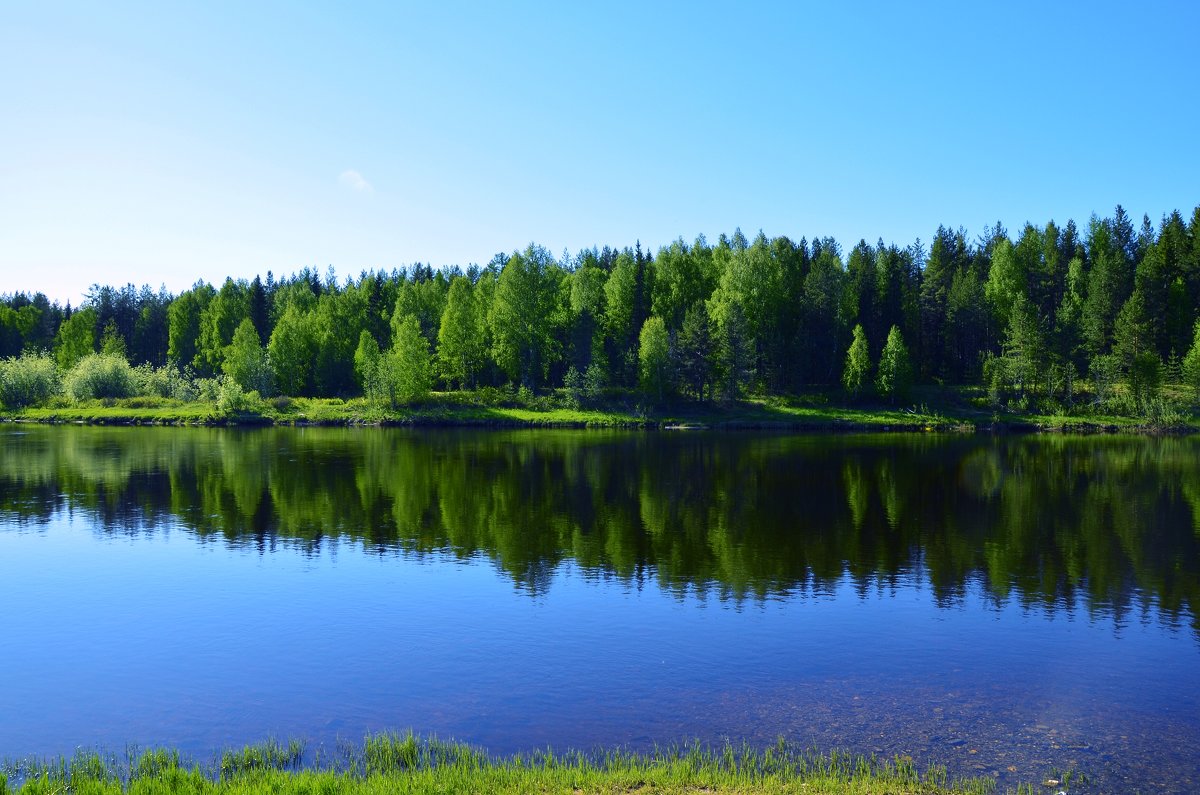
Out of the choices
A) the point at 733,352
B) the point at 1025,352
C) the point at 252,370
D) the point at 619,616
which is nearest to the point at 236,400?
the point at 252,370

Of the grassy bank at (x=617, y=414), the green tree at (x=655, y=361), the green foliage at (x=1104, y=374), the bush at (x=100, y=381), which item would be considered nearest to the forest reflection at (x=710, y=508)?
the grassy bank at (x=617, y=414)

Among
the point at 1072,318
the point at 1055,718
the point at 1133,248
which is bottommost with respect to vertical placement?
the point at 1055,718

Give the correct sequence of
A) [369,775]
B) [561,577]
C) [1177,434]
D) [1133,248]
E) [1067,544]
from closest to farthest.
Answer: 1. [369,775]
2. [561,577]
3. [1067,544]
4. [1177,434]
5. [1133,248]

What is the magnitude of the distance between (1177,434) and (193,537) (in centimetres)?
9757

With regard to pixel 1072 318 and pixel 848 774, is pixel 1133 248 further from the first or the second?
pixel 848 774

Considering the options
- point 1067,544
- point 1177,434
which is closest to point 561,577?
point 1067,544

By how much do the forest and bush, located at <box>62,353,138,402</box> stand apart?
0.26m

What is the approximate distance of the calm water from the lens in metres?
15.9

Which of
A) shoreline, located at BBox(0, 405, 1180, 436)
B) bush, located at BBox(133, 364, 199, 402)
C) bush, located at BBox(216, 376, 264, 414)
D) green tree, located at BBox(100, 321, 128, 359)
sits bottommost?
shoreline, located at BBox(0, 405, 1180, 436)

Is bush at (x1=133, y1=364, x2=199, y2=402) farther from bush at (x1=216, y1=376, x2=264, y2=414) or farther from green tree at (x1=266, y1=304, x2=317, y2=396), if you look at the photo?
green tree at (x1=266, y1=304, x2=317, y2=396)

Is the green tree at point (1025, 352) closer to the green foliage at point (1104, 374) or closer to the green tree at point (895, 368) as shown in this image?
the green foliage at point (1104, 374)

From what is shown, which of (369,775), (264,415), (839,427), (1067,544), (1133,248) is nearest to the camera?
(369,775)

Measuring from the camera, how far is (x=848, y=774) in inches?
533

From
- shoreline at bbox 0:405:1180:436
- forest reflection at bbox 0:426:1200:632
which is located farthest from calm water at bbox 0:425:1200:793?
shoreline at bbox 0:405:1180:436
